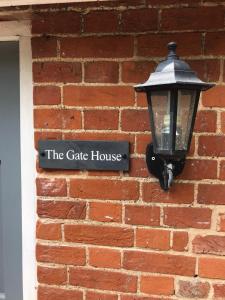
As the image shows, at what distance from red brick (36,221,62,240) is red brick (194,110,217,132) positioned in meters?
0.73

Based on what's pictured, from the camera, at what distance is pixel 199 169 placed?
1661mm

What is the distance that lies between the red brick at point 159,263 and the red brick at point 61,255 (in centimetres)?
20

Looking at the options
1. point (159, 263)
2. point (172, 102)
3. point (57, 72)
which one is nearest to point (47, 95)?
point (57, 72)

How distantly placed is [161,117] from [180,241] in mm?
554

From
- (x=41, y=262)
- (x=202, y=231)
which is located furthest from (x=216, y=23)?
(x=41, y=262)

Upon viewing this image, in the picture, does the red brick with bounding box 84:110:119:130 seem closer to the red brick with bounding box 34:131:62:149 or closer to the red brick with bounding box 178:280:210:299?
the red brick with bounding box 34:131:62:149

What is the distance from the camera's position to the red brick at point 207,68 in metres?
1.61

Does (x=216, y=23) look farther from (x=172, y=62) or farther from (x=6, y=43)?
(x=6, y=43)

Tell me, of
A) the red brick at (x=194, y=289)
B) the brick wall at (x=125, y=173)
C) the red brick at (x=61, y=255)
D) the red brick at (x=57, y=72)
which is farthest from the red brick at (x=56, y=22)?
the red brick at (x=194, y=289)

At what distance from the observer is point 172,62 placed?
4.61ft

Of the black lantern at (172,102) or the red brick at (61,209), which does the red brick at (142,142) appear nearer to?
the black lantern at (172,102)

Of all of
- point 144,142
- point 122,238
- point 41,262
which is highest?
point 144,142

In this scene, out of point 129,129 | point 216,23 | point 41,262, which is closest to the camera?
point 216,23

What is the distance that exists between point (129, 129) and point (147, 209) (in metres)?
0.33
